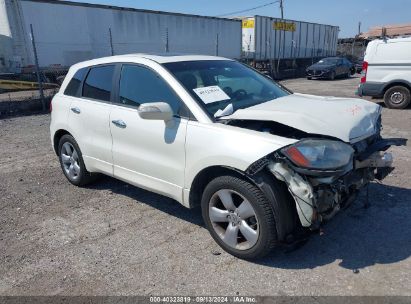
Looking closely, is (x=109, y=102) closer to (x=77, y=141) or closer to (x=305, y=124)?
(x=77, y=141)

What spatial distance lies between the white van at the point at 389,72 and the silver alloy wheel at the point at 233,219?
9218 mm

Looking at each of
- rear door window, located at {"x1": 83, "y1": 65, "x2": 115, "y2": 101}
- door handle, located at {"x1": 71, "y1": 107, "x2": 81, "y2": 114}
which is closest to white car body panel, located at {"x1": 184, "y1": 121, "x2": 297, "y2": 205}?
rear door window, located at {"x1": 83, "y1": 65, "x2": 115, "y2": 101}

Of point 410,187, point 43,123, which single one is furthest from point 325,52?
point 410,187

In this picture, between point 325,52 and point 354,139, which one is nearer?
point 354,139

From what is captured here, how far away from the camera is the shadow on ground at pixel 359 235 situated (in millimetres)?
3168

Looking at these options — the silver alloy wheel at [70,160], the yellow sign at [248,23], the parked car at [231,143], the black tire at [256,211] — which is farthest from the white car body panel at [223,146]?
the yellow sign at [248,23]

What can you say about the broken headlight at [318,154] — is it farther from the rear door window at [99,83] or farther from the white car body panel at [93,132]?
the rear door window at [99,83]

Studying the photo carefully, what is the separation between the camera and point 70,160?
5.00 meters

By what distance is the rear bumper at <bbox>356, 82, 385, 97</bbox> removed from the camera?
1079 centimetres

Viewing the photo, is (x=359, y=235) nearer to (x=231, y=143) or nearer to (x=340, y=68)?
(x=231, y=143)

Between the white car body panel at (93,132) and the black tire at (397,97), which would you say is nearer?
the white car body panel at (93,132)

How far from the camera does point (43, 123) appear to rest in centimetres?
996

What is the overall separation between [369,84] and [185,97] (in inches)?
361

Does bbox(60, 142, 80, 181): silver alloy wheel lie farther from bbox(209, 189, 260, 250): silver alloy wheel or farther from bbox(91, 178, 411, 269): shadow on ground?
bbox(209, 189, 260, 250): silver alloy wheel
